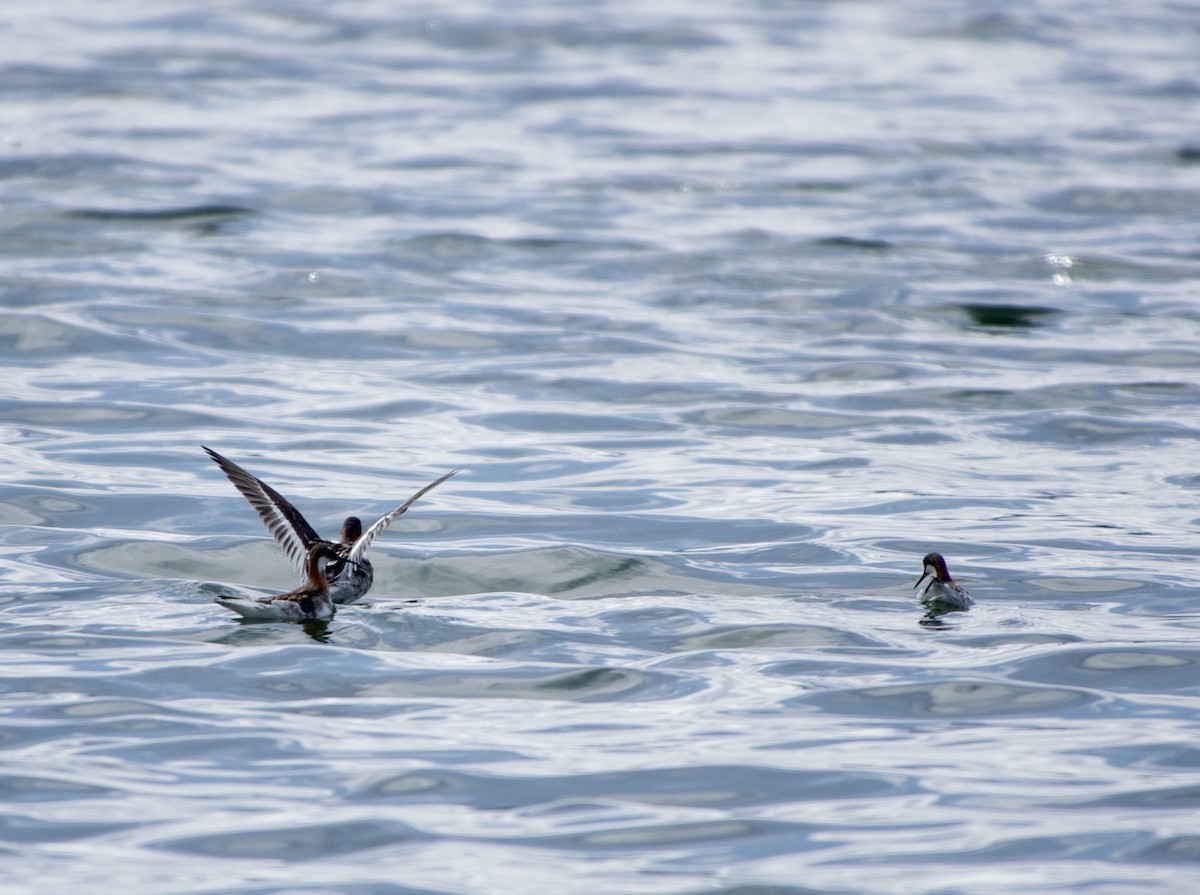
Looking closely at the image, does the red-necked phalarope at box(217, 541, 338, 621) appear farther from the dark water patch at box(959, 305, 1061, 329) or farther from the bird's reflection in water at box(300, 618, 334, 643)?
the dark water patch at box(959, 305, 1061, 329)

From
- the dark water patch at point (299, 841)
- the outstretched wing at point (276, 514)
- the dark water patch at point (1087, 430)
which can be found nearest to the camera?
the dark water patch at point (299, 841)

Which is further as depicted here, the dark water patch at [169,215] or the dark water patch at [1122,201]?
the dark water patch at [1122,201]

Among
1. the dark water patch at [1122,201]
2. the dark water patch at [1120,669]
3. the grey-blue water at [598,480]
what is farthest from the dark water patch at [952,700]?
the dark water patch at [1122,201]

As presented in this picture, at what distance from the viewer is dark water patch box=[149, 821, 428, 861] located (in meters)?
6.94

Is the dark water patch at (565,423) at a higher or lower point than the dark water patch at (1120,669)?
higher

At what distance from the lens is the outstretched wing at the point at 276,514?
1039cm

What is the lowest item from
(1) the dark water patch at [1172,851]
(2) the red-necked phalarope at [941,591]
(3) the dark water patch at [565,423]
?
(1) the dark water patch at [1172,851]

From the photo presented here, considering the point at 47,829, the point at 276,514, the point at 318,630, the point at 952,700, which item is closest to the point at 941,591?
the point at 952,700

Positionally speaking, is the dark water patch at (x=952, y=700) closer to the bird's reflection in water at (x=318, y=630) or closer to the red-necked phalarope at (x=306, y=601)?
the bird's reflection in water at (x=318, y=630)

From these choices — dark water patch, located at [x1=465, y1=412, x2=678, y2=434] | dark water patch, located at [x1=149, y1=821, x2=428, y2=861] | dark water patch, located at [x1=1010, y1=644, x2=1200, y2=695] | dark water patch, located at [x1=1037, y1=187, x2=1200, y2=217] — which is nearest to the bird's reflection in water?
dark water patch, located at [x1=149, y1=821, x2=428, y2=861]

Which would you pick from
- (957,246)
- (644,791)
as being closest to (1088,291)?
(957,246)

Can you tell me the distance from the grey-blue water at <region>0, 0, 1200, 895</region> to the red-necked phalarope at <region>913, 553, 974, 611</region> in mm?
140

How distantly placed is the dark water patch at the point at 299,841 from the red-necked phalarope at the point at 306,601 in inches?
94.5

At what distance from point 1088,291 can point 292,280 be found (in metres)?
9.08
